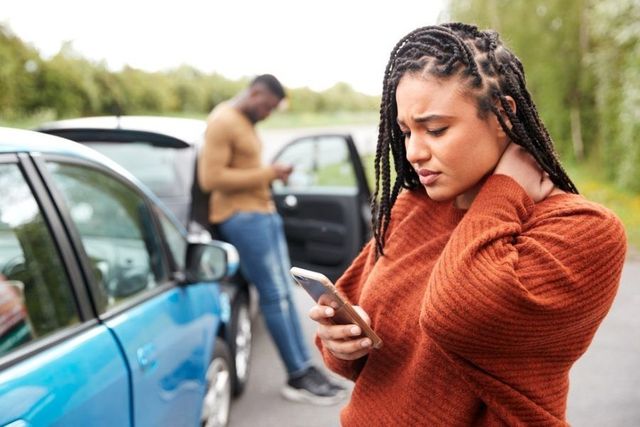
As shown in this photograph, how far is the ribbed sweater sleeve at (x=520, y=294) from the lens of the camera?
1033 millimetres

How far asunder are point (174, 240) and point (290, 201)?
2.50m

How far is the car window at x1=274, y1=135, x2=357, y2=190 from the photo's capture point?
5.26 meters

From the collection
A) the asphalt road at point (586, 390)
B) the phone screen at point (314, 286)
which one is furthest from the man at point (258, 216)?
the phone screen at point (314, 286)

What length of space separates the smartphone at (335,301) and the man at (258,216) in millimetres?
2580

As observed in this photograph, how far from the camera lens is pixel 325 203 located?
16.8 feet

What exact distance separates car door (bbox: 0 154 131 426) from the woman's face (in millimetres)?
1043

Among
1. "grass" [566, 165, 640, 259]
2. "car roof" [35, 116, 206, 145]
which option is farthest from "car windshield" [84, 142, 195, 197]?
"grass" [566, 165, 640, 259]

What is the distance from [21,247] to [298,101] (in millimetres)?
51622

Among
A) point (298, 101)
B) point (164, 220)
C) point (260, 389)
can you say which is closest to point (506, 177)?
point (164, 220)

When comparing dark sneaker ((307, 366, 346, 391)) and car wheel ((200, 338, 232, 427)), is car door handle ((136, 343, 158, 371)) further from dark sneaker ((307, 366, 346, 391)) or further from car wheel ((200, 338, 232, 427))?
dark sneaker ((307, 366, 346, 391))

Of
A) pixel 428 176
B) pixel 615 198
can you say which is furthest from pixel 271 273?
pixel 615 198

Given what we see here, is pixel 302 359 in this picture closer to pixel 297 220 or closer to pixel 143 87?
pixel 297 220

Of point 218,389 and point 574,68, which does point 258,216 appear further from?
point 574,68

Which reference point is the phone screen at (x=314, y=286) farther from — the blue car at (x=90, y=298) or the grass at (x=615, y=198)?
the grass at (x=615, y=198)
